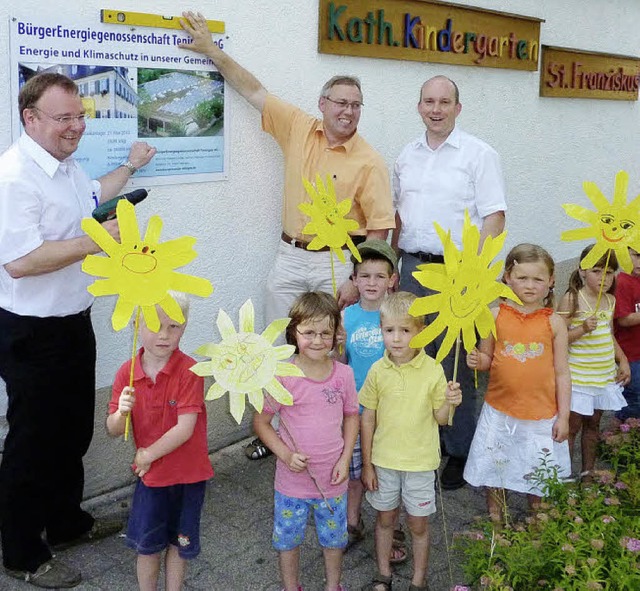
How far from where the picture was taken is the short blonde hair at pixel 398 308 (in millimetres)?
3137

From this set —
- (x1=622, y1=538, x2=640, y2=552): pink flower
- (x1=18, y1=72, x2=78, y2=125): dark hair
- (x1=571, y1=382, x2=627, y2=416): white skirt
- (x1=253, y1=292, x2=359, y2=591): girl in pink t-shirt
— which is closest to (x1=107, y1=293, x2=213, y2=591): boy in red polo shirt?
(x1=253, y1=292, x2=359, y2=591): girl in pink t-shirt

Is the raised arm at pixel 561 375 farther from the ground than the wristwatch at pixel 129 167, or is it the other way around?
the wristwatch at pixel 129 167

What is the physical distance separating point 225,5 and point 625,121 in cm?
518

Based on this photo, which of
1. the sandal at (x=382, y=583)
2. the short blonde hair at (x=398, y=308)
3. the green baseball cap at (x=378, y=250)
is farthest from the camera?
the green baseball cap at (x=378, y=250)

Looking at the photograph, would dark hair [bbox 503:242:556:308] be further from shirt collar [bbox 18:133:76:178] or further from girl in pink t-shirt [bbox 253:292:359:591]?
shirt collar [bbox 18:133:76:178]

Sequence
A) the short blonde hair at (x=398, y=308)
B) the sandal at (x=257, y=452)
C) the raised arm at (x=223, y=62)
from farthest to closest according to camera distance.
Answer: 1. the sandal at (x=257, y=452)
2. the raised arm at (x=223, y=62)
3. the short blonde hair at (x=398, y=308)

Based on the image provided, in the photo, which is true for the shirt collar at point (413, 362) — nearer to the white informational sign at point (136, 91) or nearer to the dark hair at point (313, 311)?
the dark hair at point (313, 311)

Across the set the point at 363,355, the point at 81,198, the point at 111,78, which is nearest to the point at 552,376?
the point at 363,355

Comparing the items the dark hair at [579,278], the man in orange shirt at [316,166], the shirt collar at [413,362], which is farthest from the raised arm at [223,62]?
the dark hair at [579,278]

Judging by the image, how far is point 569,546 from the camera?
264 centimetres

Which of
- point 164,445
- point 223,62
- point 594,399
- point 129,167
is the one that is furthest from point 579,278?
point 164,445

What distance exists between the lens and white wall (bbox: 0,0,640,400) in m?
4.06

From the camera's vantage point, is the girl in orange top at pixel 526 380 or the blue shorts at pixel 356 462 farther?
the girl in orange top at pixel 526 380

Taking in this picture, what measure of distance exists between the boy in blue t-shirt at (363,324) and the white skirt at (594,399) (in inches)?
46.7
